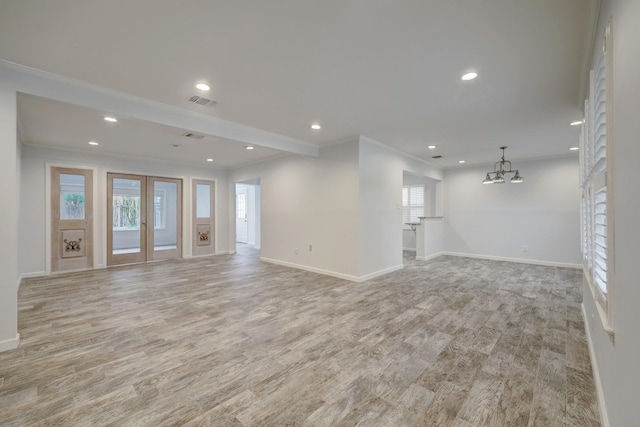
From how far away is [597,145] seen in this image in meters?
1.82

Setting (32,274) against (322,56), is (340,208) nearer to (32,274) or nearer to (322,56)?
(322,56)

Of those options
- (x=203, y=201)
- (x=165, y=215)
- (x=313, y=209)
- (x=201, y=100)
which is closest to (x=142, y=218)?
(x=165, y=215)

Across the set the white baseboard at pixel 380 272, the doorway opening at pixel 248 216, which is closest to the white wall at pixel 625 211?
the white baseboard at pixel 380 272

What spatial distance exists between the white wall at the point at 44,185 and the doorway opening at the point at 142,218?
14 centimetres

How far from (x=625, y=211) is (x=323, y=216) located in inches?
178

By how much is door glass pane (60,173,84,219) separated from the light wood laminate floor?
2.02m

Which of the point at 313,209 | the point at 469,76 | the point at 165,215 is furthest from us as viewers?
the point at 165,215

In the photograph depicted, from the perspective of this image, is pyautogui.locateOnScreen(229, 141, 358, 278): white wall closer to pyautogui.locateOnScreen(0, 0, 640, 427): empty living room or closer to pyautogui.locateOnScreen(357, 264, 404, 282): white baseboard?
pyautogui.locateOnScreen(0, 0, 640, 427): empty living room

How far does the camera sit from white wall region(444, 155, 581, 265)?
623cm

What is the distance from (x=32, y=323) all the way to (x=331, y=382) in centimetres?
347

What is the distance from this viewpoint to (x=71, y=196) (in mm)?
5797

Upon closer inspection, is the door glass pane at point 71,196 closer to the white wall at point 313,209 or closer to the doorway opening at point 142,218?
the doorway opening at point 142,218

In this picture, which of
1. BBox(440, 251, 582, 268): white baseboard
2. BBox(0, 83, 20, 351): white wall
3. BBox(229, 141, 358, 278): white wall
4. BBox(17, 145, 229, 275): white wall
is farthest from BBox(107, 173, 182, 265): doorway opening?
BBox(440, 251, 582, 268): white baseboard

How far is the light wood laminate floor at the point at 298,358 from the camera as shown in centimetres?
174
